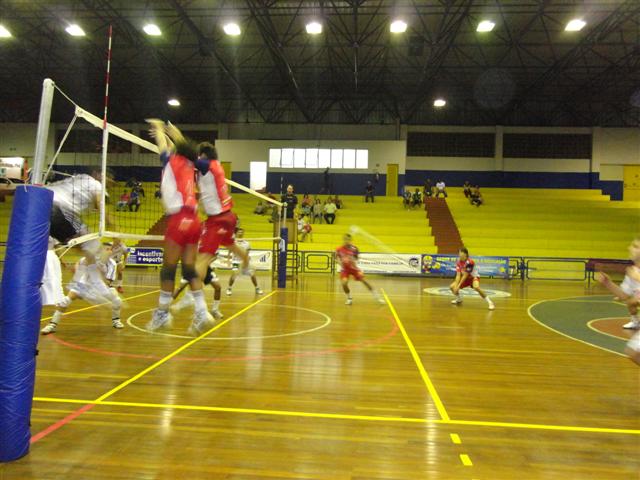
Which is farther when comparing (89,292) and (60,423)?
(89,292)

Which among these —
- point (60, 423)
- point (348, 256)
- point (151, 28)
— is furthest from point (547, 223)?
point (60, 423)

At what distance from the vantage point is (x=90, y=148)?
109 ft

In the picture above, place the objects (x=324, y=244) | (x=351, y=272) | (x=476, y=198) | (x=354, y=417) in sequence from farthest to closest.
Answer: (x=476, y=198) < (x=324, y=244) < (x=351, y=272) < (x=354, y=417)

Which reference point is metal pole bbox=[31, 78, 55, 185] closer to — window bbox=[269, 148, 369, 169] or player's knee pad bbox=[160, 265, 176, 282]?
player's knee pad bbox=[160, 265, 176, 282]

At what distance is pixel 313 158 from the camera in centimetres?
3253

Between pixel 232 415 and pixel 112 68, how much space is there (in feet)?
90.7

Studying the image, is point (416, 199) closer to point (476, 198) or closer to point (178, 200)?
point (476, 198)

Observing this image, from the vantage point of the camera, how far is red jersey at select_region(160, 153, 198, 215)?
3.93 m

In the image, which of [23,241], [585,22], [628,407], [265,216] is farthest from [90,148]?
[628,407]

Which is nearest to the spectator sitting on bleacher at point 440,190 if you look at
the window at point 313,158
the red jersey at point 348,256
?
the window at point 313,158

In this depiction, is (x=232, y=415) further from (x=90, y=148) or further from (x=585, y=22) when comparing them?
(x=90, y=148)

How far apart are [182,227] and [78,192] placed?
86.1 inches

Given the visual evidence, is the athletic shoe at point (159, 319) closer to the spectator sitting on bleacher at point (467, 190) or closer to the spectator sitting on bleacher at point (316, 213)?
the spectator sitting on bleacher at point (316, 213)

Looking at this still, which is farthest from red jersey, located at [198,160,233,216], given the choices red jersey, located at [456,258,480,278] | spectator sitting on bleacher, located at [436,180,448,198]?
spectator sitting on bleacher, located at [436,180,448,198]
